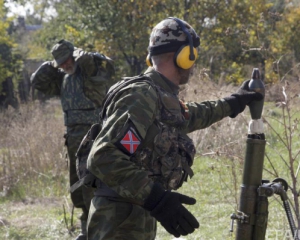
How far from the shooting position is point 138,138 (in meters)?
2.87

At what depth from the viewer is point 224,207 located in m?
6.62

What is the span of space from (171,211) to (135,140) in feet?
1.27

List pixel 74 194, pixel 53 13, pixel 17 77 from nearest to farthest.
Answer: pixel 74 194
pixel 17 77
pixel 53 13

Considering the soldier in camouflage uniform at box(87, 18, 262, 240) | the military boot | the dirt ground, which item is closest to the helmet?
the soldier in camouflage uniform at box(87, 18, 262, 240)

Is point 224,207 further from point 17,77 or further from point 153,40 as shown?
point 17,77

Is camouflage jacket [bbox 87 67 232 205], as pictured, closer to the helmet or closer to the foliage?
the helmet

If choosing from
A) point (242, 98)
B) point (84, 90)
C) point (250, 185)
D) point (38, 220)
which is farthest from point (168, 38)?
point (38, 220)

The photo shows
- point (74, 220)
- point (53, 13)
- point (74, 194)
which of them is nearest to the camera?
point (74, 194)

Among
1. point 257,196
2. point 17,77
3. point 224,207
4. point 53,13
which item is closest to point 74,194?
point 224,207

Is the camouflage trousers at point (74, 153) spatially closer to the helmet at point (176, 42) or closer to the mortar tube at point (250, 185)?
the helmet at point (176, 42)

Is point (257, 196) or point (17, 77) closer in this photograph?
point (257, 196)

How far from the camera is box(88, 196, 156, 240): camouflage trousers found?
3.16m

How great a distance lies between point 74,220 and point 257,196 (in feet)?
13.6

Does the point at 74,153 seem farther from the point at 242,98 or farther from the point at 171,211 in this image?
the point at 171,211
